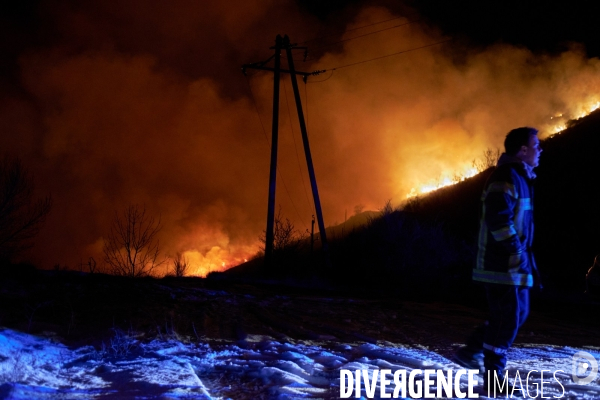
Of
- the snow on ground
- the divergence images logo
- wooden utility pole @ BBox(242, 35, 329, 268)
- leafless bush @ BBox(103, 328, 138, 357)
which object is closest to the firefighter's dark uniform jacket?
the snow on ground

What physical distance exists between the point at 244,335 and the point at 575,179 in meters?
29.5

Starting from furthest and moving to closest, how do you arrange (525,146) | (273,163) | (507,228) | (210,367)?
(273,163) → (210,367) → (525,146) → (507,228)

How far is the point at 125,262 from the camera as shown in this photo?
83.5 ft

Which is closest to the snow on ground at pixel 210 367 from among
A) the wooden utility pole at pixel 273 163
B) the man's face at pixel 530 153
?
the man's face at pixel 530 153

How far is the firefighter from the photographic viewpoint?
405 cm

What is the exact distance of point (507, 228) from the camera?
4.02 m

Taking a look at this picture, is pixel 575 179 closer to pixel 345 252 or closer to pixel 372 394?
pixel 345 252

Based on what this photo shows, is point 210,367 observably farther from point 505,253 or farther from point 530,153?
point 530,153

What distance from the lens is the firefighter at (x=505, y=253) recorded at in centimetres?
405

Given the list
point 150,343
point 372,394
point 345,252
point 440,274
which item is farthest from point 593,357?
point 345,252

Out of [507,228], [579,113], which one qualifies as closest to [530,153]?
[507,228]

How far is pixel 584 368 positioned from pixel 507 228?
6.69 feet

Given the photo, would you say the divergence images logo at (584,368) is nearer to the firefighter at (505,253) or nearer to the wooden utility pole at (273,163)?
the firefighter at (505,253)

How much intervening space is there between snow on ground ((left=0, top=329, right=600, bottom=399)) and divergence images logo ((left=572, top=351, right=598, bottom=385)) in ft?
0.25
